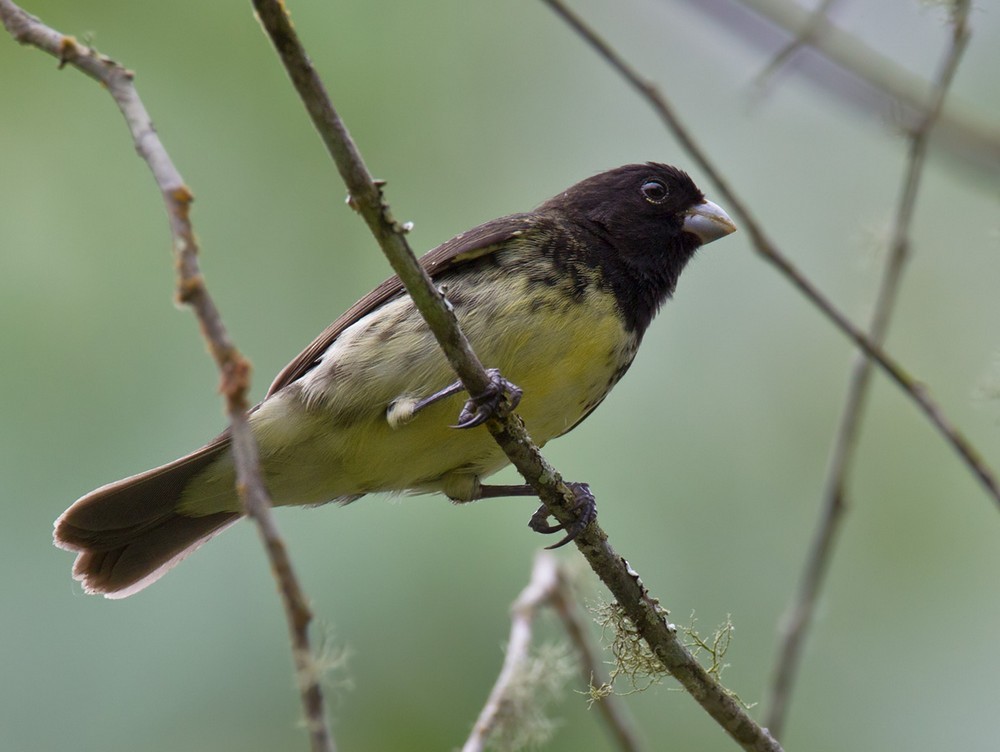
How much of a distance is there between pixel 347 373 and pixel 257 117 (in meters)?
3.05

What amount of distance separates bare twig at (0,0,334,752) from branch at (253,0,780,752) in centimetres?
27

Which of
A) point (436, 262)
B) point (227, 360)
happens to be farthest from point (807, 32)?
point (227, 360)

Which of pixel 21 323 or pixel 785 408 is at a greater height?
pixel 21 323

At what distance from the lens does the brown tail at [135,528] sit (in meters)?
3.96

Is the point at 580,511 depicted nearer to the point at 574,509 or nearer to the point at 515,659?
the point at 574,509

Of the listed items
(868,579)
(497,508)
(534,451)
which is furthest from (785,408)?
(534,451)

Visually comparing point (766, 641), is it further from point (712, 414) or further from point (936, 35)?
point (936, 35)

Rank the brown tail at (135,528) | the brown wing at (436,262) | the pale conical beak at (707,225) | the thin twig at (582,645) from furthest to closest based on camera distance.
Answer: the pale conical beak at (707,225) → the brown tail at (135,528) → the brown wing at (436,262) → the thin twig at (582,645)

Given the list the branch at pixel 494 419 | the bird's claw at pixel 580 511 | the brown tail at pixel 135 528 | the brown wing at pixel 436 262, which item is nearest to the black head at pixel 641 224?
the brown wing at pixel 436 262

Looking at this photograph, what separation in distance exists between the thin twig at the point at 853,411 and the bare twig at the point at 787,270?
9.0 inches

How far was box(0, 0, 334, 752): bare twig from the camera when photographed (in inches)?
55.1

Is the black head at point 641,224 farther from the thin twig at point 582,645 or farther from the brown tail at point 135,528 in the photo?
the brown tail at point 135,528

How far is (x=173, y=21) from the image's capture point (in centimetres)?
636

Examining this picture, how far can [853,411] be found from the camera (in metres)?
3.32
